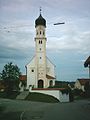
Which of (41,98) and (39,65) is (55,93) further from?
(39,65)

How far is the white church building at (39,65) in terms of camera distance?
80.9 metres

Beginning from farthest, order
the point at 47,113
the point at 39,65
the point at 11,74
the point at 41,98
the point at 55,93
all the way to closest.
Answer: the point at 39,65, the point at 11,74, the point at 55,93, the point at 41,98, the point at 47,113

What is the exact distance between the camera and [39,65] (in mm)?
81562

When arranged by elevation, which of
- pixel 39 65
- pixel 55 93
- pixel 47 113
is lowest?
pixel 47 113

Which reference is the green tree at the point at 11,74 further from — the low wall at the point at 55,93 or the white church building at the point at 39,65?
the white church building at the point at 39,65

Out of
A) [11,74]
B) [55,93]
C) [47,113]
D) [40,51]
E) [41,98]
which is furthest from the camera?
[40,51]

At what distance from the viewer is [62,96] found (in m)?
63.1

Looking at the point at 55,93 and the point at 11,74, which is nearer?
the point at 55,93

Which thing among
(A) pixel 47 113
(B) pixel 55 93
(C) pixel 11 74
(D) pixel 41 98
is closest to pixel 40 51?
(C) pixel 11 74

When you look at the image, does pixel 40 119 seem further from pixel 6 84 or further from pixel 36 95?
pixel 6 84

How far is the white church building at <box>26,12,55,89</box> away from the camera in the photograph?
8088cm

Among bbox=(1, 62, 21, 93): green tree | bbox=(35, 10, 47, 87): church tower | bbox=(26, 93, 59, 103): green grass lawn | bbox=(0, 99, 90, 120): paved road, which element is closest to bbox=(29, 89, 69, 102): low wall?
bbox=(26, 93, 59, 103): green grass lawn

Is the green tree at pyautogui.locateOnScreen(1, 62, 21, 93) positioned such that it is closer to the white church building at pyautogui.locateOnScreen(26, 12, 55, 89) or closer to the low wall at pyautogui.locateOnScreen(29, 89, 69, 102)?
the low wall at pyautogui.locateOnScreen(29, 89, 69, 102)

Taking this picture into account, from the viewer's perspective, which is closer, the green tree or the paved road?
the paved road
